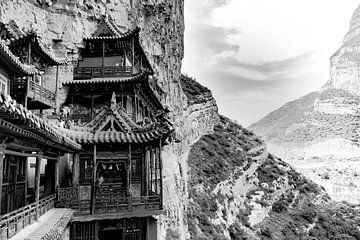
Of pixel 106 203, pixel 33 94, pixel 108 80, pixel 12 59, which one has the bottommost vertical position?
pixel 106 203

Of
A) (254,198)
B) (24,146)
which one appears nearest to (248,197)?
(254,198)

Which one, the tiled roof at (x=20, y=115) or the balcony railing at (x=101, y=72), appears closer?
the tiled roof at (x=20, y=115)

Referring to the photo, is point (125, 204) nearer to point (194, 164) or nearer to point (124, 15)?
point (124, 15)

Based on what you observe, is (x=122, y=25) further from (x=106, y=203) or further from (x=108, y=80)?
(x=106, y=203)

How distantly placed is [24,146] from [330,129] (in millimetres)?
124031

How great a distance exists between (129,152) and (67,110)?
7.33m

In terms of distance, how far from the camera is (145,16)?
31.0 meters

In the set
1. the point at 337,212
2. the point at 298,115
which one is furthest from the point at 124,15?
the point at 298,115

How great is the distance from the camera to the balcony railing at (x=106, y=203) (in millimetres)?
15141

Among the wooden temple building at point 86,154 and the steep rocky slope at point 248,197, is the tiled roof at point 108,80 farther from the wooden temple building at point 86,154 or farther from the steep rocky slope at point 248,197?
the steep rocky slope at point 248,197

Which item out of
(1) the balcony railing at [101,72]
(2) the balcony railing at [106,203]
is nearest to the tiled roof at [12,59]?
(2) the balcony railing at [106,203]

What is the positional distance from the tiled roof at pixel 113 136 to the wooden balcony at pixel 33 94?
16.0ft

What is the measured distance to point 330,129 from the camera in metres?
121

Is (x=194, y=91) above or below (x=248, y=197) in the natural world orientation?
above
